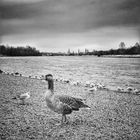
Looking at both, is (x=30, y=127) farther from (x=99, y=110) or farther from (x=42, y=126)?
(x=99, y=110)

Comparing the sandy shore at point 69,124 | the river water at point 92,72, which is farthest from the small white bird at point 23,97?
the river water at point 92,72

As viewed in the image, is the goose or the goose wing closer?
the goose

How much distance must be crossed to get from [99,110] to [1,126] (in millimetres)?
5447

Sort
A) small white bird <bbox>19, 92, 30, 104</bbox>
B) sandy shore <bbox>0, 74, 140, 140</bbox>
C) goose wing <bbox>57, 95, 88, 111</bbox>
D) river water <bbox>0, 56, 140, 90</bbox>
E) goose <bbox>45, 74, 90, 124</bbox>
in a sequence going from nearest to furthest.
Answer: sandy shore <bbox>0, 74, 140, 140</bbox> < goose <bbox>45, 74, 90, 124</bbox> < goose wing <bbox>57, 95, 88, 111</bbox> < small white bird <bbox>19, 92, 30, 104</bbox> < river water <bbox>0, 56, 140, 90</bbox>

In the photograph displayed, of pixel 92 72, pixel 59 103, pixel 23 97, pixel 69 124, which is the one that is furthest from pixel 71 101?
pixel 92 72

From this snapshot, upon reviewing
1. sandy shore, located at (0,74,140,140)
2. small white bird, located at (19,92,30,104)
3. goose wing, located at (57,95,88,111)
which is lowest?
sandy shore, located at (0,74,140,140)

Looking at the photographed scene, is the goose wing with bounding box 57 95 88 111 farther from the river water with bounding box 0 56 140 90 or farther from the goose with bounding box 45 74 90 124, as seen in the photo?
the river water with bounding box 0 56 140 90

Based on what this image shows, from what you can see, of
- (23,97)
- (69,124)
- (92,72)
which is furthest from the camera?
(92,72)

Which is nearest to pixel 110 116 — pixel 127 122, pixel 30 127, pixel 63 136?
pixel 127 122

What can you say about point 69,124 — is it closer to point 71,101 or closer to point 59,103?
point 71,101

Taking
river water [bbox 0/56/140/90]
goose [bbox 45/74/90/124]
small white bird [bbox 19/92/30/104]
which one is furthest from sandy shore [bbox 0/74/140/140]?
river water [bbox 0/56/140/90]

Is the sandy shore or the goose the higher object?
the goose

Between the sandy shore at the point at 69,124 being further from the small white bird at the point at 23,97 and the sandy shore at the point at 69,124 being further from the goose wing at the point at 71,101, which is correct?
the goose wing at the point at 71,101

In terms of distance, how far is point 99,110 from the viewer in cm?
1035
